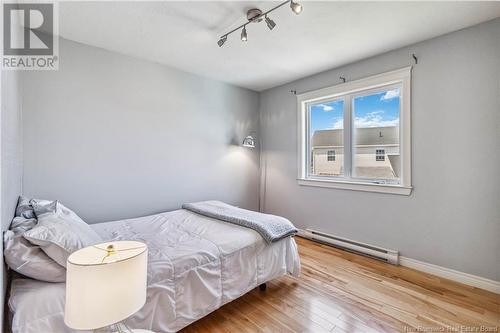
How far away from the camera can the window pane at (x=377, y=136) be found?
2799 mm

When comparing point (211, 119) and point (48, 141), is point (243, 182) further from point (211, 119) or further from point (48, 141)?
point (48, 141)

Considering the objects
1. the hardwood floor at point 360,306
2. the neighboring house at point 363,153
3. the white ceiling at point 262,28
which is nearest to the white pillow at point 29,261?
the hardwood floor at point 360,306

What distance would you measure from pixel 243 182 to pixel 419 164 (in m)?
2.51

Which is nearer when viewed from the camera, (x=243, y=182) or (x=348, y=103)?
(x=348, y=103)

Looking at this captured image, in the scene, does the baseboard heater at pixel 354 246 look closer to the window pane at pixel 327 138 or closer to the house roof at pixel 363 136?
the window pane at pixel 327 138

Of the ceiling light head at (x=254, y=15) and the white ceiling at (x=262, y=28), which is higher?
the white ceiling at (x=262, y=28)

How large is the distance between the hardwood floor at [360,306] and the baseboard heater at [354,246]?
172mm

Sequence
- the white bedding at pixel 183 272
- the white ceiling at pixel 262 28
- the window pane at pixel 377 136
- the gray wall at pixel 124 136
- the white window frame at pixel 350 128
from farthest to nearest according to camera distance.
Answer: the window pane at pixel 377 136 → the white window frame at pixel 350 128 → the gray wall at pixel 124 136 → the white ceiling at pixel 262 28 → the white bedding at pixel 183 272

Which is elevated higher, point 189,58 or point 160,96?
point 189,58

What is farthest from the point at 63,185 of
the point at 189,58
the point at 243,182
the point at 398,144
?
the point at 398,144

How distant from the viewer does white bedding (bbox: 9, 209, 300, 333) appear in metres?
1.13

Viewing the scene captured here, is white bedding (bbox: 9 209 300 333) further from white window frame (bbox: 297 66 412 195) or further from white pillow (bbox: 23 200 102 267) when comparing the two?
white window frame (bbox: 297 66 412 195)

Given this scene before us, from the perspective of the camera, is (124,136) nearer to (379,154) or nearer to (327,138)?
(327,138)

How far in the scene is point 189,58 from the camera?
2.89 m
